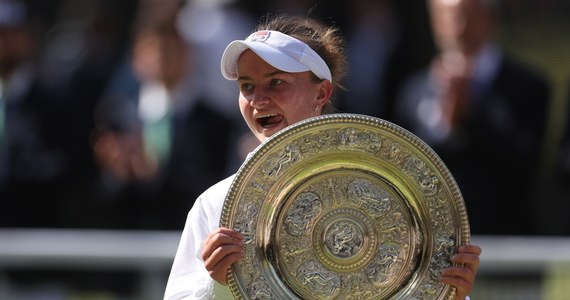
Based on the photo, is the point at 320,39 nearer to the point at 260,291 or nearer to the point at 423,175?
the point at 423,175

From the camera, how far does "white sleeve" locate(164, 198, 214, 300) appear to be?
13.8 feet

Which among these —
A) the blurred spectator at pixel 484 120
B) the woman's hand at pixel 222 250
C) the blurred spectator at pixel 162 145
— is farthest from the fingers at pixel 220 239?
the blurred spectator at pixel 162 145

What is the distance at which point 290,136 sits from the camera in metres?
3.94

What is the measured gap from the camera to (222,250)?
3879mm

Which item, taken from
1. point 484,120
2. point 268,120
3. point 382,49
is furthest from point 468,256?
point 382,49

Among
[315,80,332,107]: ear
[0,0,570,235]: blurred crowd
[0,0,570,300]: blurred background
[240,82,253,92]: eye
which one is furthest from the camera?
[0,0,570,235]: blurred crowd

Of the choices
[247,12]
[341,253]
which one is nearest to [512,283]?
[247,12]

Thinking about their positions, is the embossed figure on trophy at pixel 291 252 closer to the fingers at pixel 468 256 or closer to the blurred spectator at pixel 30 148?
the fingers at pixel 468 256

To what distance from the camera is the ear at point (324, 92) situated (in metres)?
4.43

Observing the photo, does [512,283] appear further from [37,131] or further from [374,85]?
[37,131]

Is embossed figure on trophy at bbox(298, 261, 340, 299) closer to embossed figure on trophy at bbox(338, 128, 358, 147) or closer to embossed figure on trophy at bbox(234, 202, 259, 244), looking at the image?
embossed figure on trophy at bbox(234, 202, 259, 244)

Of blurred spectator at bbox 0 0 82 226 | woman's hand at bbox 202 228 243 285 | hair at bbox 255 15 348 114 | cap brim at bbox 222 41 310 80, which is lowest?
woman's hand at bbox 202 228 243 285

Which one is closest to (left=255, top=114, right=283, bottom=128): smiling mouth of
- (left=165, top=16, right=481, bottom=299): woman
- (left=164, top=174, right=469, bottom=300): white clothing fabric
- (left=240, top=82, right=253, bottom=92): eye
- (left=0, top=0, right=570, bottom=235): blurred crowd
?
(left=165, top=16, right=481, bottom=299): woman

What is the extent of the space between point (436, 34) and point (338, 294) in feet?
15.6
